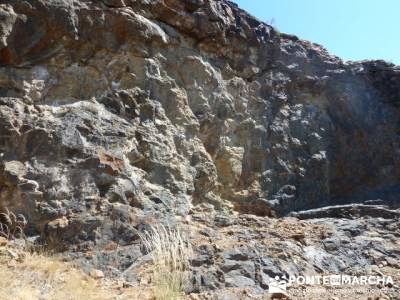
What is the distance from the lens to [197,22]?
10094mm

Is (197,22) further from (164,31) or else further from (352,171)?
(352,171)

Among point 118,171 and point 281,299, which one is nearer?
point 281,299

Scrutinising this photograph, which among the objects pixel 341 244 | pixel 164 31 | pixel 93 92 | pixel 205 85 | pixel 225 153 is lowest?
pixel 341 244

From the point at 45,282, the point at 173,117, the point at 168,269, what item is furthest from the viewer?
the point at 173,117

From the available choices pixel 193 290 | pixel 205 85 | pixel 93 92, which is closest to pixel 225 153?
pixel 205 85

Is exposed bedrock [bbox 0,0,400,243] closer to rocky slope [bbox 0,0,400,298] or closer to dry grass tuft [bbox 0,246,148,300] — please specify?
rocky slope [bbox 0,0,400,298]

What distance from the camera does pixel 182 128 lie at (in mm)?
9164

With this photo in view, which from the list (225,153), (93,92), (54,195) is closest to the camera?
(54,195)

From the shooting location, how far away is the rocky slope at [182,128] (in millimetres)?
7152

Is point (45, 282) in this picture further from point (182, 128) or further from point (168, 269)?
point (182, 128)

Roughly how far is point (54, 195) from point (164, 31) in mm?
4170

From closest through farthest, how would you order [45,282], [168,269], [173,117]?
[168,269], [45,282], [173,117]

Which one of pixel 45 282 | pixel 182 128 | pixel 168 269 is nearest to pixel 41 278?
pixel 45 282

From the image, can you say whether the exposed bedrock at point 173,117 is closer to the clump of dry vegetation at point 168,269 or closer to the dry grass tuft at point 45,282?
the dry grass tuft at point 45,282
